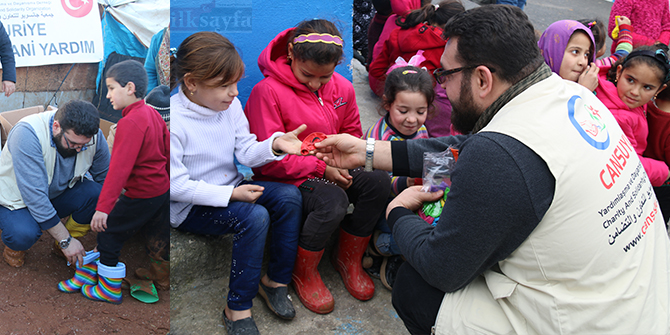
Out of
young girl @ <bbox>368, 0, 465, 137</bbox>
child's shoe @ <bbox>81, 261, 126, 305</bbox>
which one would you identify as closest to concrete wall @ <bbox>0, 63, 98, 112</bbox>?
child's shoe @ <bbox>81, 261, 126, 305</bbox>

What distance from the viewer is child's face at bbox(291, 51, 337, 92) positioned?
7.93 feet

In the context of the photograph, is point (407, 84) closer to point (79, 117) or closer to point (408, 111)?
point (408, 111)

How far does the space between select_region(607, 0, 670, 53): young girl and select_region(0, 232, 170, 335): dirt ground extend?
15.6 feet

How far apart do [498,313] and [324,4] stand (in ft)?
8.06

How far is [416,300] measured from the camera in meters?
1.71

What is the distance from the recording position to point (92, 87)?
1547 millimetres

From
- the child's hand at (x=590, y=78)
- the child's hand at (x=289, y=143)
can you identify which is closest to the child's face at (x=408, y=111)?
the child's hand at (x=289, y=143)

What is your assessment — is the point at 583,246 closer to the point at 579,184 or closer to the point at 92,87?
the point at 579,184

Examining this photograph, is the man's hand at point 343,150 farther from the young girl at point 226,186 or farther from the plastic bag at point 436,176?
the plastic bag at point 436,176

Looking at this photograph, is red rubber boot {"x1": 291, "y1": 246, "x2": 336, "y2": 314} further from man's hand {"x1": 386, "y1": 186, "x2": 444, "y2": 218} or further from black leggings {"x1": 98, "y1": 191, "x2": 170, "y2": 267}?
black leggings {"x1": 98, "y1": 191, "x2": 170, "y2": 267}

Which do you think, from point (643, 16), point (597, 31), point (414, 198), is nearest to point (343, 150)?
point (414, 198)

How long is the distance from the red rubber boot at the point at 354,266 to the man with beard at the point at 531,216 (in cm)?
85

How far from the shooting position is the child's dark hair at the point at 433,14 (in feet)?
11.5

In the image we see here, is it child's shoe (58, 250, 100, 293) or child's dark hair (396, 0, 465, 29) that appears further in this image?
child's dark hair (396, 0, 465, 29)
